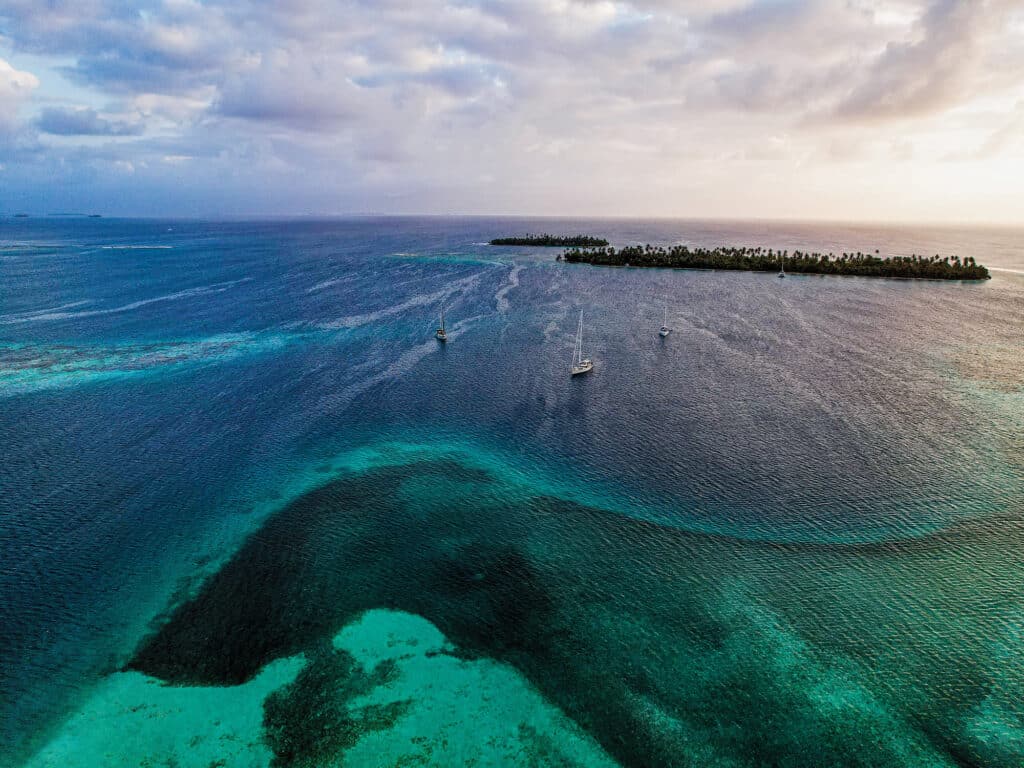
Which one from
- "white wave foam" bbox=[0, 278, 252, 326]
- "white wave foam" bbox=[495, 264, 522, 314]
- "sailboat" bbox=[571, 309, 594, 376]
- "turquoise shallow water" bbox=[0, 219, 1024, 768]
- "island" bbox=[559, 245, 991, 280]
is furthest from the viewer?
"island" bbox=[559, 245, 991, 280]

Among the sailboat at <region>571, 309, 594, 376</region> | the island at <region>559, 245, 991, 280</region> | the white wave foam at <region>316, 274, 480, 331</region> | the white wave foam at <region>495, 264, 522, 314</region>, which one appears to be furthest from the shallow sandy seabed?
the island at <region>559, 245, 991, 280</region>

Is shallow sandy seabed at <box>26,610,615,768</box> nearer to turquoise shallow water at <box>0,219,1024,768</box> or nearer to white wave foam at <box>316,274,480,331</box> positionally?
turquoise shallow water at <box>0,219,1024,768</box>

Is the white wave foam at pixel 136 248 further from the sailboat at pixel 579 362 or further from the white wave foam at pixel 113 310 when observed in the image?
the sailboat at pixel 579 362

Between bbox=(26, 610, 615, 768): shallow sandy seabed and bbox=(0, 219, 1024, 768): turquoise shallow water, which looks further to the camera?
bbox=(0, 219, 1024, 768): turquoise shallow water

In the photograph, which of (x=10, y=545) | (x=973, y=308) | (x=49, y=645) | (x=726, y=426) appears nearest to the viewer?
(x=49, y=645)

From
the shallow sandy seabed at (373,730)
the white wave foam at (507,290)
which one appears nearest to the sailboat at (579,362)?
the white wave foam at (507,290)

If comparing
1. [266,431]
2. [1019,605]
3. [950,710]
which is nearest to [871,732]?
[950,710]

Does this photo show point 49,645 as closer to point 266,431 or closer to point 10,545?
point 10,545
